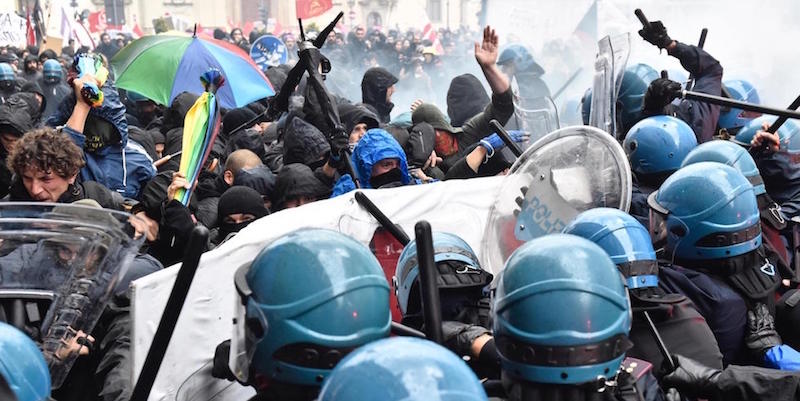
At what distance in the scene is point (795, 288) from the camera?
4.01 metres

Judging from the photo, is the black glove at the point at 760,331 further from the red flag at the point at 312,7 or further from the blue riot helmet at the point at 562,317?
the red flag at the point at 312,7

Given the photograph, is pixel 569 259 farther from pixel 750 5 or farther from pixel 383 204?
pixel 750 5

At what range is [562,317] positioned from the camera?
222cm

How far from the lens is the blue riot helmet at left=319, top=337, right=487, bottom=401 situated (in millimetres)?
1521

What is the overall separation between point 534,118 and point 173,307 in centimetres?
441

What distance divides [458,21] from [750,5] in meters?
40.2

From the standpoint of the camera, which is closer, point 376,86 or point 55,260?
point 55,260

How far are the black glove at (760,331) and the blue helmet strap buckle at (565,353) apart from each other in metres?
1.36

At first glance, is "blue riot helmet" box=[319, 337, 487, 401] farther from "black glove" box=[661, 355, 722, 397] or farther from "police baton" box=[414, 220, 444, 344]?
"black glove" box=[661, 355, 722, 397]

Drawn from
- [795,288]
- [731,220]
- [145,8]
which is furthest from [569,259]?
[145,8]

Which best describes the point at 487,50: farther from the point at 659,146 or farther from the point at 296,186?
the point at 296,186

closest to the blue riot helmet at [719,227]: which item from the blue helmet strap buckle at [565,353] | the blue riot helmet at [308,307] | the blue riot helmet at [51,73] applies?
the blue helmet strap buckle at [565,353]

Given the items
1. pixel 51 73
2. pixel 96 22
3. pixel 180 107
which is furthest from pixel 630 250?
pixel 96 22

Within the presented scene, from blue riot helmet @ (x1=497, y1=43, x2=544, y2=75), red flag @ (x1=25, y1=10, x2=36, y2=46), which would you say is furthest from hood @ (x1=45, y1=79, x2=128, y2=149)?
red flag @ (x1=25, y1=10, x2=36, y2=46)
